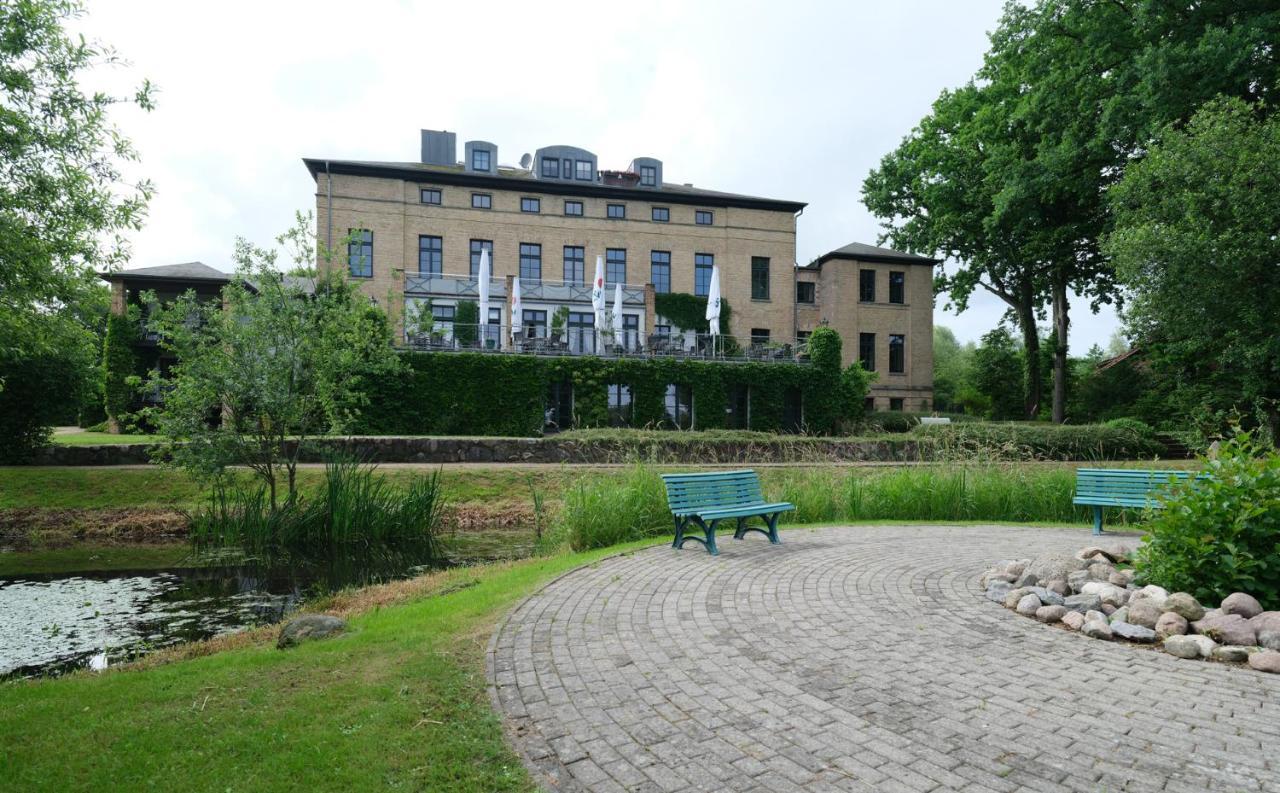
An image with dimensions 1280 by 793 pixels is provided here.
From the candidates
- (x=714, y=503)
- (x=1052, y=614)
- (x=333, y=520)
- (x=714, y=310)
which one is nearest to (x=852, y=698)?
(x=1052, y=614)

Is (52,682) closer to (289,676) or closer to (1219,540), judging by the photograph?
(289,676)

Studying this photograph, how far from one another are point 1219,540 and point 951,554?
9.62ft

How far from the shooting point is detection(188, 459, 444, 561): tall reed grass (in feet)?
34.9

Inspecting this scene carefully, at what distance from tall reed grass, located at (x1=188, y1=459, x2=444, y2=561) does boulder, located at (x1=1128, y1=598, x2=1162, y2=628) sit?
8.79 metres

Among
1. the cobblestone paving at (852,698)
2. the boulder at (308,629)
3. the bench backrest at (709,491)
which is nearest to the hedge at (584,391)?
the bench backrest at (709,491)

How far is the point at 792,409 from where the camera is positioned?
2884 centimetres

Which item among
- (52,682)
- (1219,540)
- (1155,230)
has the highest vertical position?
(1155,230)

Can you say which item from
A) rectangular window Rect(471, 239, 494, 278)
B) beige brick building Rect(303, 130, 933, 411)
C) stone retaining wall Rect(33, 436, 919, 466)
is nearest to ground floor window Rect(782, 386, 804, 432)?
beige brick building Rect(303, 130, 933, 411)

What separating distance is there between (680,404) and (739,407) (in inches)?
104

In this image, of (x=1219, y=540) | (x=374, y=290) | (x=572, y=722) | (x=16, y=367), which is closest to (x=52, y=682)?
(x=572, y=722)

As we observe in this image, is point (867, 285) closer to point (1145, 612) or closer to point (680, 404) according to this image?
point (680, 404)

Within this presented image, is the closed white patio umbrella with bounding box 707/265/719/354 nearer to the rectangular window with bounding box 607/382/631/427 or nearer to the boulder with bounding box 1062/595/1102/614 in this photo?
the rectangular window with bounding box 607/382/631/427

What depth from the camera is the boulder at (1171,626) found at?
466 cm

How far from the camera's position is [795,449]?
16.1 m
